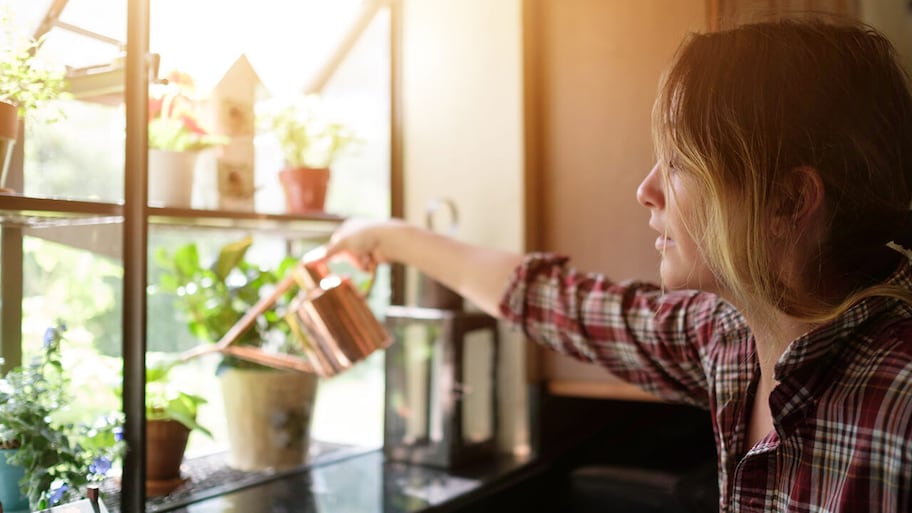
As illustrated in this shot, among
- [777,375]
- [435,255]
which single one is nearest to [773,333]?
Answer: [777,375]

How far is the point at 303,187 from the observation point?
4.52ft

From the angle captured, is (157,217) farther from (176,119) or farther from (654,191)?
(654,191)

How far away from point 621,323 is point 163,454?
69 cm

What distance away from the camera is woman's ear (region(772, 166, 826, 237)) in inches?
30.8

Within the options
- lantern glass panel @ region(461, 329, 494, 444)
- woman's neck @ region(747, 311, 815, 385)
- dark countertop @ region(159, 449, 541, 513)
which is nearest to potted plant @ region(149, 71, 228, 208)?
dark countertop @ region(159, 449, 541, 513)

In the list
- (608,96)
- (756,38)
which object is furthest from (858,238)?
(608,96)

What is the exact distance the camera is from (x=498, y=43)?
152 centimetres

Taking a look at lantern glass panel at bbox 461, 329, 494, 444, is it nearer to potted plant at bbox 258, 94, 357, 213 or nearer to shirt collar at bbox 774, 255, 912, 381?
potted plant at bbox 258, 94, 357, 213

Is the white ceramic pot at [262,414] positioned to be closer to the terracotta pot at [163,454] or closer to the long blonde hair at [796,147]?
the terracotta pot at [163,454]

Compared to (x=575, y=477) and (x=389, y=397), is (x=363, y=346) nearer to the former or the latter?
(x=389, y=397)

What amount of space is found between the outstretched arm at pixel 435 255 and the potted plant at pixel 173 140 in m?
0.26

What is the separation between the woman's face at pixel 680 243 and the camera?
0.85 meters

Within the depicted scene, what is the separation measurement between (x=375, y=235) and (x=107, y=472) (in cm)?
55

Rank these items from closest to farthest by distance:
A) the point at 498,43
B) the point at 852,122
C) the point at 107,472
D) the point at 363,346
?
1. the point at 852,122
2. the point at 107,472
3. the point at 363,346
4. the point at 498,43
